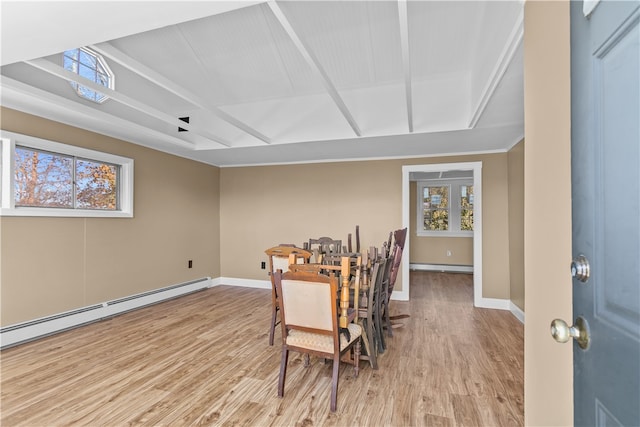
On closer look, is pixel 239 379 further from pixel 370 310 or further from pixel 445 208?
pixel 445 208

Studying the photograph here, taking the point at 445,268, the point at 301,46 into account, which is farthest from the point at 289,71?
the point at 445,268

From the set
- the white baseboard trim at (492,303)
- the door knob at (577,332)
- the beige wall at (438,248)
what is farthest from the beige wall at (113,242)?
the beige wall at (438,248)

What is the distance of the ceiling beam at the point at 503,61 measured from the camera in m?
1.60

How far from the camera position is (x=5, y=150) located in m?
2.85

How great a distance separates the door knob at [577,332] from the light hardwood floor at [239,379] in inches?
56.9

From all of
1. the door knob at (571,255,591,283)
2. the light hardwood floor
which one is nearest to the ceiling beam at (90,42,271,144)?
the light hardwood floor

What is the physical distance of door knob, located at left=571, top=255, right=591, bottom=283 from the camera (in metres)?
0.77

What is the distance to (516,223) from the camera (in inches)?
156

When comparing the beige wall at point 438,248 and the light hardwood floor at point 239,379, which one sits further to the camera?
the beige wall at point 438,248

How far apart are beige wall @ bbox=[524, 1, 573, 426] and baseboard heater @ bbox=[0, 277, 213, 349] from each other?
4306 mm

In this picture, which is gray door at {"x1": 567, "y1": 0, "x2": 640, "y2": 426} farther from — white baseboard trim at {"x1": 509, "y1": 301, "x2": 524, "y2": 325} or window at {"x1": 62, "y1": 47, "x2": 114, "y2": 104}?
window at {"x1": 62, "y1": 47, "x2": 114, "y2": 104}

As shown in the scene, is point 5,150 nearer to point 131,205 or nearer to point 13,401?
point 131,205

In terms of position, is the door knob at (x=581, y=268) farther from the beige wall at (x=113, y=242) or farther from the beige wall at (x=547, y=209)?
the beige wall at (x=113, y=242)

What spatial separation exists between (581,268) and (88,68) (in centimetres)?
460
